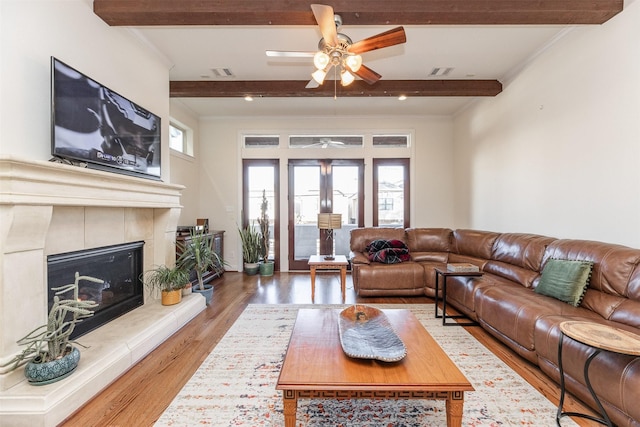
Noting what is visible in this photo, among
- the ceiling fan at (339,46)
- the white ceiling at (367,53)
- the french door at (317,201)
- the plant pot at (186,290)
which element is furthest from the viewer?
the french door at (317,201)

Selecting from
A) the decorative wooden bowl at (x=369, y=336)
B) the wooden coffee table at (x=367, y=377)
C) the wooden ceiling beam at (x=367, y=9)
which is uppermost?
the wooden ceiling beam at (x=367, y=9)

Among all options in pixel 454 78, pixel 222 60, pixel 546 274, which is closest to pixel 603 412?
pixel 546 274

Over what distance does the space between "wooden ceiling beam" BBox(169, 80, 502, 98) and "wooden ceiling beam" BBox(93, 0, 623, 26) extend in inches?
65.1

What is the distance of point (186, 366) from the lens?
227cm

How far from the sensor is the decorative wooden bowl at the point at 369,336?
158 centimetres

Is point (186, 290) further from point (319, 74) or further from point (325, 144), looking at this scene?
point (325, 144)

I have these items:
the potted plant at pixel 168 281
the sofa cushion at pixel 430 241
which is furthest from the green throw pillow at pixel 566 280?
the potted plant at pixel 168 281

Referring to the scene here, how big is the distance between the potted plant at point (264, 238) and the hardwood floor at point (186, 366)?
43.6 inches

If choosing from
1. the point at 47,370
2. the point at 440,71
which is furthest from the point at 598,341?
the point at 440,71

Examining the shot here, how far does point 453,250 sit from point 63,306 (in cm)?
474

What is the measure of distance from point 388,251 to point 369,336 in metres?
2.50

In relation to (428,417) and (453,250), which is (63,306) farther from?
(453,250)

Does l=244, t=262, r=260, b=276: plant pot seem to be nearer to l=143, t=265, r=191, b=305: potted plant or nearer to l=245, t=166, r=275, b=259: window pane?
l=245, t=166, r=275, b=259: window pane

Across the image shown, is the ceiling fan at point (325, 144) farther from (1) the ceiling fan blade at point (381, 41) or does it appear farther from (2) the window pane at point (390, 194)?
(1) the ceiling fan blade at point (381, 41)
